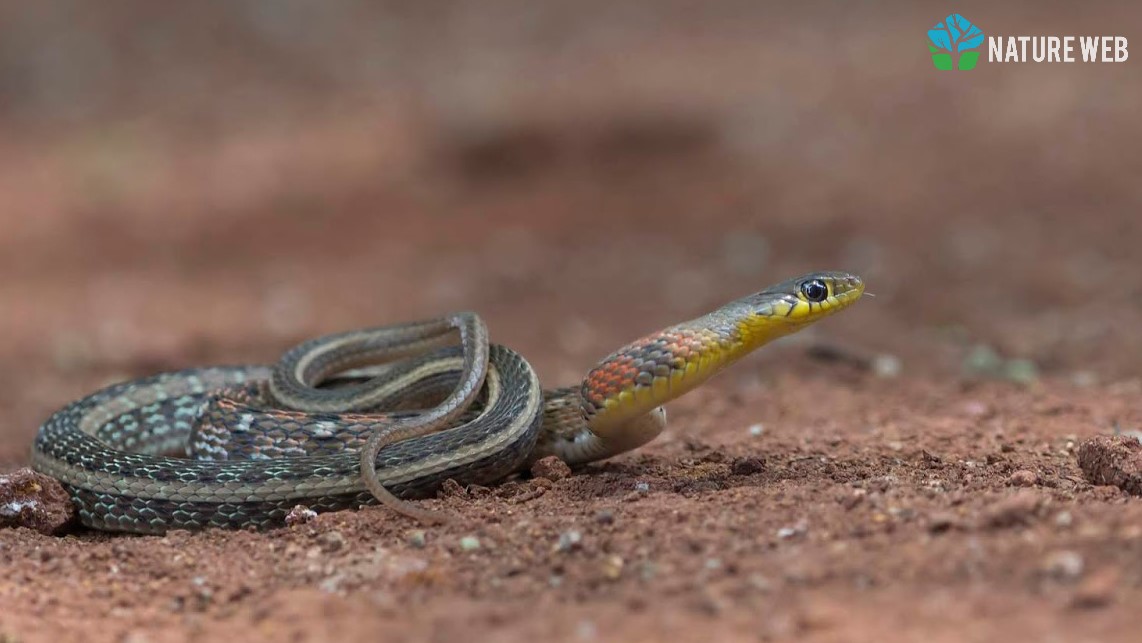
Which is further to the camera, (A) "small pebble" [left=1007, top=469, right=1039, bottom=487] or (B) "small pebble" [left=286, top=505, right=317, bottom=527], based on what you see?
(B) "small pebble" [left=286, top=505, right=317, bottom=527]

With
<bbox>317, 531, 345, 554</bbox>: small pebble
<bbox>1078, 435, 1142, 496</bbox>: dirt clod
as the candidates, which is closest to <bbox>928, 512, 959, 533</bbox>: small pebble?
<bbox>1078, 435, 1142, 496</bbox>: dirt clod

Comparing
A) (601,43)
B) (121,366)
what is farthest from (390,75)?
(121,366)

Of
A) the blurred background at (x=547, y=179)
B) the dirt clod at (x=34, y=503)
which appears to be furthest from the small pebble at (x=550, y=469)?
the blurred background at (x=547, y=179)

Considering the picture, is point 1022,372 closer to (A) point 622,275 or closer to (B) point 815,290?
(B) point 815,290

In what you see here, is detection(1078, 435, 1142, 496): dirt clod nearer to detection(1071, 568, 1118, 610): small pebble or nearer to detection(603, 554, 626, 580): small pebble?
detection(1071, 568, 1118, 610): small pebble

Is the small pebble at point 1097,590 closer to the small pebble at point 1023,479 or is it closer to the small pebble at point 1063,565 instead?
the small pebble at point 1063,565
